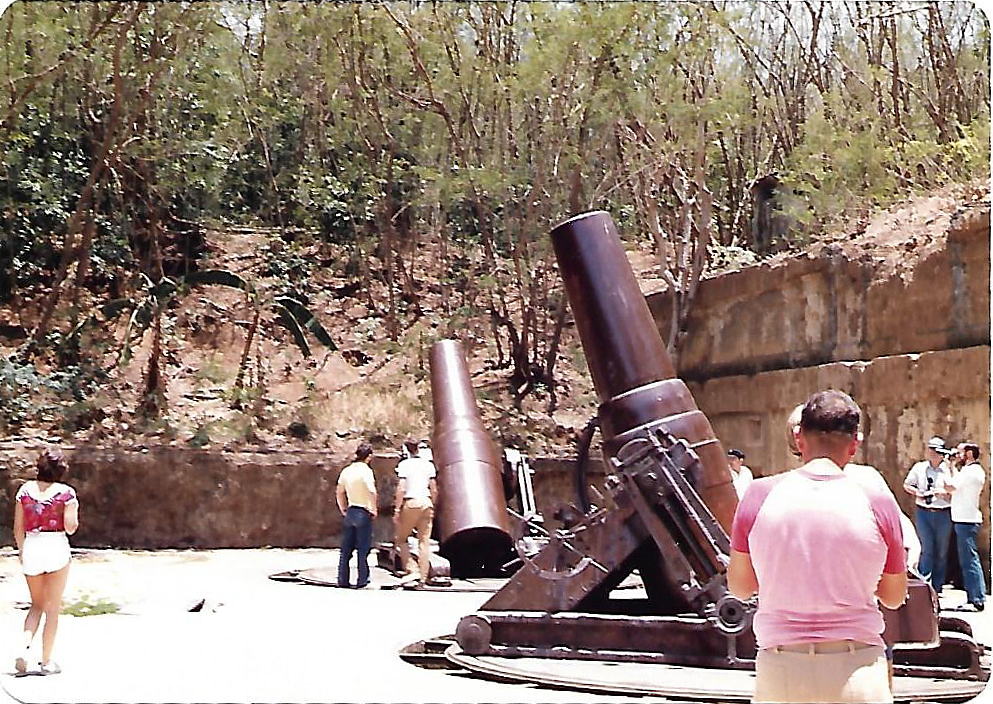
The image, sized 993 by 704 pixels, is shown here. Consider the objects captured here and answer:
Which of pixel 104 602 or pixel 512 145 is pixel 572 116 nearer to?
pixel 512 145

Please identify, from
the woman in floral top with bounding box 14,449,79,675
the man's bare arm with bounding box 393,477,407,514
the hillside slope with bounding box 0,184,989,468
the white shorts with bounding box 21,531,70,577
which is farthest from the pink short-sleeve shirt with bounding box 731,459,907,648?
the hillside slope with bounding box 0,184,989,468

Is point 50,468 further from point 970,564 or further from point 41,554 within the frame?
point 970,564

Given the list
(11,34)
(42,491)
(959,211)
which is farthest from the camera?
(11,34)

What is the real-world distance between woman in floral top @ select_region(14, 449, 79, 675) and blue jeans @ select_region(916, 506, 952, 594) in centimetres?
614

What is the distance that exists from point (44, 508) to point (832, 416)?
4.11 metres

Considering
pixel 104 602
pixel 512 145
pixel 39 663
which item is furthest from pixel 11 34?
pixel 39 663

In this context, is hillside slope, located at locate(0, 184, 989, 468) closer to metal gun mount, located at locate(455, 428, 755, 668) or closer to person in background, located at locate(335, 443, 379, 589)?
person in background, located at locate(335, 443, 379, 589)

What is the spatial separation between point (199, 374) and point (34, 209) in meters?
3.50

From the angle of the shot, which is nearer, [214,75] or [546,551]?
[546,551]

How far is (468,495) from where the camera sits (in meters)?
11.0

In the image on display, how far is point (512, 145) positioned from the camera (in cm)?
2116

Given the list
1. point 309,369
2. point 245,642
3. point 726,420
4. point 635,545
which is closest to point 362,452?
point 245,642

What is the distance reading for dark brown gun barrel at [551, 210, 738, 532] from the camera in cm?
679

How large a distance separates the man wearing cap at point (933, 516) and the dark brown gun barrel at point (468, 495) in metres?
3.14
